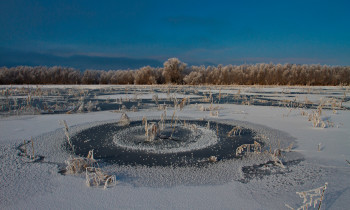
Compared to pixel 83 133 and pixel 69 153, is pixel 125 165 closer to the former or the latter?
pixel 69 153

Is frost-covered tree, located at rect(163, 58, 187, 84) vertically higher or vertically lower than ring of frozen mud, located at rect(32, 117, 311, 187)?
higher

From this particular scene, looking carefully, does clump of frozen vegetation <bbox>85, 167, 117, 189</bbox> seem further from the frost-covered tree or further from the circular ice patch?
the frost-covered tree

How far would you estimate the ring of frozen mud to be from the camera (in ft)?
8.13

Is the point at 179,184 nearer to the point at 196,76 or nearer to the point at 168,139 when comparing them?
the point at 168,139

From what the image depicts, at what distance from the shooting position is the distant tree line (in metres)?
29.9

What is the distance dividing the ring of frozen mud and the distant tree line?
24.9 metres

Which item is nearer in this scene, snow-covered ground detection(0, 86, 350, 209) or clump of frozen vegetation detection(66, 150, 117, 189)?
snow-covered ground detection(0, 86, 350, 209)

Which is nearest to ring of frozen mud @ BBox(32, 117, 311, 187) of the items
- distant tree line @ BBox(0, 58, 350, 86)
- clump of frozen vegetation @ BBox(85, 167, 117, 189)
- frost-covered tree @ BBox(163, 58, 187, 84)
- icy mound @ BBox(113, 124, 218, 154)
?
icy mound @ BBox(113, 124, 218, 154)

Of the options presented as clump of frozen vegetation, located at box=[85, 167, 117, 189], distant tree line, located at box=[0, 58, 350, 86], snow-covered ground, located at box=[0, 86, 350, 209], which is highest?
distant tree line, located at box=[0, 58, 350, 86]

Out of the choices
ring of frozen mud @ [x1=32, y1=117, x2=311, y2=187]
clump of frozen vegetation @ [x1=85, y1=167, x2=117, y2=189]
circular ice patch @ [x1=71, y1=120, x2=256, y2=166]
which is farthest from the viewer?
circular ice patch @ [x1=71, y1=120, x2=256, y2=166]

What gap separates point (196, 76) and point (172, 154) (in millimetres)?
26382

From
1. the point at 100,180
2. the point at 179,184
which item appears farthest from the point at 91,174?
the point at 179,184

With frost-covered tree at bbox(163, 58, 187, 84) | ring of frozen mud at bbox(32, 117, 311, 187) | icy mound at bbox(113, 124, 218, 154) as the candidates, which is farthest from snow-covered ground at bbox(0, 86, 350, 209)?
frost-covered tree at bbox(163, 58, 187, 84)

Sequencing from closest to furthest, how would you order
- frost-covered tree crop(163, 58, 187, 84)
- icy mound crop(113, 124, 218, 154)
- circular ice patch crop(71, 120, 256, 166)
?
circular ice patch crop(71, 120, 256, 166) → icy mound crop(113, 124, 218, 154) → frost-covered tree crop(163, 58, 187, 84)
